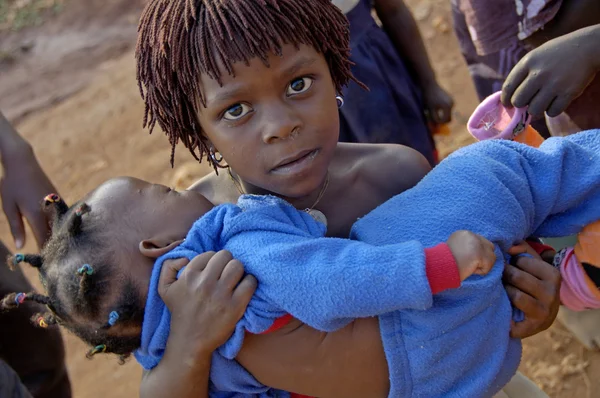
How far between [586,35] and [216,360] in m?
1.41

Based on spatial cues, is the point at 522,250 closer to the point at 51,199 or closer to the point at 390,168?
the point at 390,168

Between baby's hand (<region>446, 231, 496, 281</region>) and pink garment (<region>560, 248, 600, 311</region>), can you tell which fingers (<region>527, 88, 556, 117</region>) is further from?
baby's hand (<region>446, 231, 496, 281</region>)

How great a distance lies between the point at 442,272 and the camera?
1.33 m

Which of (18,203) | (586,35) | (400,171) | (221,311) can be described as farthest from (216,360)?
(586,35)

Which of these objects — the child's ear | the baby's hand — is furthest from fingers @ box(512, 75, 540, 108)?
the child's ear

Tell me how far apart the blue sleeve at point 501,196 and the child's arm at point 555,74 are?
22 cm

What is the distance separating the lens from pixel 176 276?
4.84 ft

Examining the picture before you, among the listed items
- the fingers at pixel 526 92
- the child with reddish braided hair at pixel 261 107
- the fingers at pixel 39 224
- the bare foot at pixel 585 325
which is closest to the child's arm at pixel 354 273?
the child with reddish braided hair at pixel 261 107

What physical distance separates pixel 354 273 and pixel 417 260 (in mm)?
131

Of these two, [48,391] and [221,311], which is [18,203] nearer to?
[48,391]

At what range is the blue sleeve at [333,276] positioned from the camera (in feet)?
4.35

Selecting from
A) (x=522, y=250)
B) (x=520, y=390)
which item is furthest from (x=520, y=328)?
(x=520, y=390)

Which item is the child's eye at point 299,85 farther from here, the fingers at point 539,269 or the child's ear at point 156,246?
the fingers at point 539,269

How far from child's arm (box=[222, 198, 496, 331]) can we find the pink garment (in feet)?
1.40
